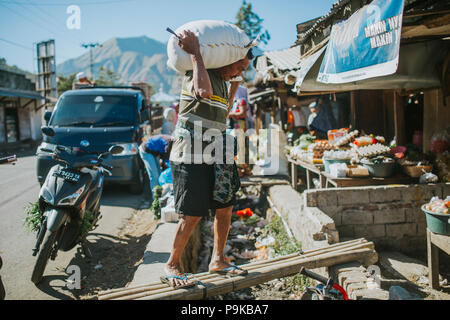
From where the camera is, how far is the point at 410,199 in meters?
4.35

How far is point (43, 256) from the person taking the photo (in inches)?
126

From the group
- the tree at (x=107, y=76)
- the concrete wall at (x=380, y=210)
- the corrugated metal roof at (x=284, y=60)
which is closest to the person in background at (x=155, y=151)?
the concrete wall at (x=380, y=210)

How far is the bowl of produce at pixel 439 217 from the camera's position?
3182mm

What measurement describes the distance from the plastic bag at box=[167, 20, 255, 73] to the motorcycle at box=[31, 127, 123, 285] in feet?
6.01

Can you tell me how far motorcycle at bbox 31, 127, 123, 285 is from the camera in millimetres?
3283

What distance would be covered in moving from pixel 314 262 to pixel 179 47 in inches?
86.8

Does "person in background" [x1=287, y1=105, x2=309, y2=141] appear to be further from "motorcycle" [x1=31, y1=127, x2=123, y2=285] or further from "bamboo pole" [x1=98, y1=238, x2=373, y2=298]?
"motorcycle" [x1=31, y1=127, x2=123, y2=285]

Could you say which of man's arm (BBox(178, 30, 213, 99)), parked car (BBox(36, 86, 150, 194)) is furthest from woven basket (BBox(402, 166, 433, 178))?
parked car (BBox(36, 86, 150, 194))

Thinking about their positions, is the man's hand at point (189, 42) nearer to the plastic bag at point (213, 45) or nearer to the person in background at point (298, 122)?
the plastic bag at point (213, 45)

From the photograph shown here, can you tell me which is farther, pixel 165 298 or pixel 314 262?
pixel 314 262

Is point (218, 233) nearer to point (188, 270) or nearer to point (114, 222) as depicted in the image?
point (188, 270)

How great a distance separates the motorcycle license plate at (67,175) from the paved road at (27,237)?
3.46 feet
